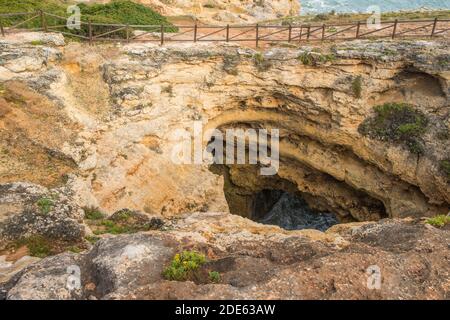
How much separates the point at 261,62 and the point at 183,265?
44.5 ft

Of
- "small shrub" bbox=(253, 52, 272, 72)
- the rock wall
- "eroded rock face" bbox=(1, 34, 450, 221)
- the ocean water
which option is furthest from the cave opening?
the ocean water

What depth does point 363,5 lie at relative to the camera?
89.5m

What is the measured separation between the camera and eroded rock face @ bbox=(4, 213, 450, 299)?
665 centimetres

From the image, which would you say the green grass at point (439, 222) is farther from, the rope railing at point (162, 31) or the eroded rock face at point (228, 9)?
the eroded rock face at point (228, 9)

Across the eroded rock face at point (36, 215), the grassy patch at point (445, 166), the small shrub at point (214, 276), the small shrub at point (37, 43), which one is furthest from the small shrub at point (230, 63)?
the small shrub at point (214, 276)

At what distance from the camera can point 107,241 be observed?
8188 millimetres

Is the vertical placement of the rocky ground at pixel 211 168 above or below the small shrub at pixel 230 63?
below

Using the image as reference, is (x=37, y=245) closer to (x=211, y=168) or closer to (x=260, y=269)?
(x=260, y=269)

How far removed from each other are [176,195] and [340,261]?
38.7 feet

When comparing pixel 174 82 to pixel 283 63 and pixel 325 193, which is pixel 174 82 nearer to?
pixel 283 63

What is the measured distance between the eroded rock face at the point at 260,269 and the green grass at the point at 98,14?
47.0 feet

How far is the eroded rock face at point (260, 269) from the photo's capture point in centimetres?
Answer: 665

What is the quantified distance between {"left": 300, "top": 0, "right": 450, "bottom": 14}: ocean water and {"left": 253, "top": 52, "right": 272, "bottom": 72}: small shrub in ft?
240

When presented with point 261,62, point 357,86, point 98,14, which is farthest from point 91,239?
point 98,14
